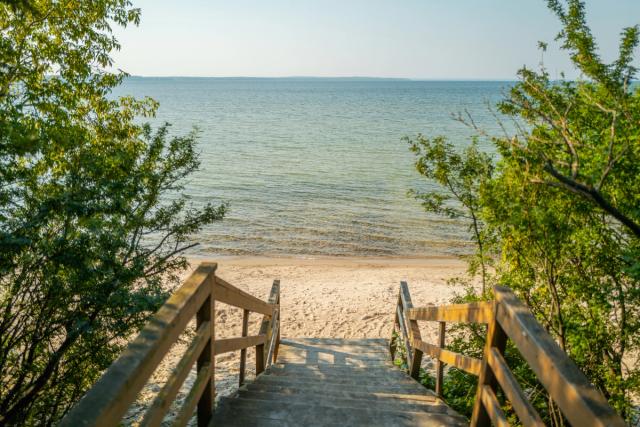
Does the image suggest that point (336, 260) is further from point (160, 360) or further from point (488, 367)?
point (160, 360)

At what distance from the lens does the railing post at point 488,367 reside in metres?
2.52

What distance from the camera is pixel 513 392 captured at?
7.18ft

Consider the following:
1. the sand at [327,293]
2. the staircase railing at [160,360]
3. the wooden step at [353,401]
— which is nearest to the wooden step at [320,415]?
the wooden step at [353,401]

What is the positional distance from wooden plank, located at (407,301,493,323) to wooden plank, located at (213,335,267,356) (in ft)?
5.68

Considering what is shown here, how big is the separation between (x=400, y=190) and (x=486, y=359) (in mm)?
24434

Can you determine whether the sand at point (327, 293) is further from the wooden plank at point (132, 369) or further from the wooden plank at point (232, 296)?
the wooden plank at point (132, 369)

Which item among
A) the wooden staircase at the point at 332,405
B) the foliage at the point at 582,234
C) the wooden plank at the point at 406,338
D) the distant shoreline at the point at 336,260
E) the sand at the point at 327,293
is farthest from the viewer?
the distant shoreline at the point at 336,260

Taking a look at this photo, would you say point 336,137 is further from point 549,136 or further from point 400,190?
point 549,136

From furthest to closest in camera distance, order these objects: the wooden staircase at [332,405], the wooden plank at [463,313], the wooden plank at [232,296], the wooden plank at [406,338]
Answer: the wooden plank at [406,338] < the wooden staircase at [332,405] < the wooden plank at [232,296] < the wooden plank at [463,313]

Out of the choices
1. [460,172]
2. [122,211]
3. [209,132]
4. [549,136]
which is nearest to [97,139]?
[122,211]

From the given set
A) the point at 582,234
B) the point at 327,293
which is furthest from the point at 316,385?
the point at 327,293

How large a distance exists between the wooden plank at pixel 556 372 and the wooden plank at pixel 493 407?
0.46m

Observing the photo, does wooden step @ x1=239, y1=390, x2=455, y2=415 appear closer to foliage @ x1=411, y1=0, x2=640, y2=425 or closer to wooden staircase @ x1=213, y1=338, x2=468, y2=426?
wooden staircase @ x1=213, y1=338, x2=468, y2=426

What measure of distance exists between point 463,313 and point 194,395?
6.18 feet
